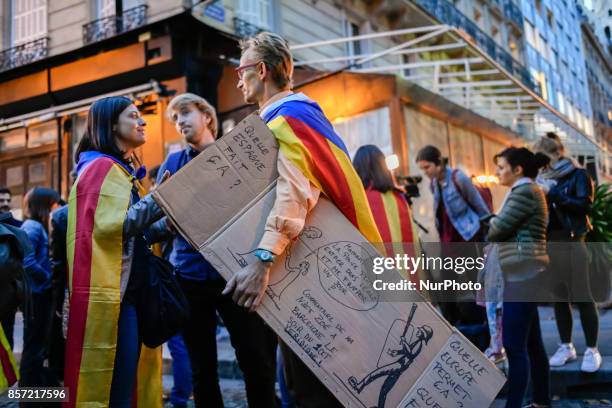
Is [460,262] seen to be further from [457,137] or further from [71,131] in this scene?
[71,131]

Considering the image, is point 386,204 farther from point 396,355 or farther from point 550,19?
point 550,19

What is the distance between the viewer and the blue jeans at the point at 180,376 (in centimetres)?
409

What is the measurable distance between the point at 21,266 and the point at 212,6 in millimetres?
8924

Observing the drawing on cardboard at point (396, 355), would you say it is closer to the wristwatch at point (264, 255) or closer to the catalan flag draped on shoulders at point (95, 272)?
the wristwatch at point (264, 255)

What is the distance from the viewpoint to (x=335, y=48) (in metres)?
12.9

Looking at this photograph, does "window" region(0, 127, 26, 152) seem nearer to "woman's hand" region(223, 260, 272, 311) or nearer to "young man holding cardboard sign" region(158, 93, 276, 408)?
"young man holding cardboard sign" region(158, 93, 276, 408)

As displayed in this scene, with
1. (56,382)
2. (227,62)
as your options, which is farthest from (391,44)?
(56,382)

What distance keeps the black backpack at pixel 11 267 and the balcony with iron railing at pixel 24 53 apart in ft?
33.6

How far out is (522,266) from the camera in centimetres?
316

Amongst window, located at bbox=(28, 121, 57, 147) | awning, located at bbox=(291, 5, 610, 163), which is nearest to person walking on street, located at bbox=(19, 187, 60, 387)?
window, located at bbox=(28, 121, 57, 147)

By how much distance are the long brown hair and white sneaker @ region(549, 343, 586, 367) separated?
6.55ft

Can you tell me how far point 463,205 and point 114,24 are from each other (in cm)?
870

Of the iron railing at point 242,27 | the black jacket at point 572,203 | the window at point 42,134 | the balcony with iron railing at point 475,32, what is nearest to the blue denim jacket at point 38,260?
the black jacket at point 572,203

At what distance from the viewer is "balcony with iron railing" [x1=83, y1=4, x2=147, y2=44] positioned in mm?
10344
